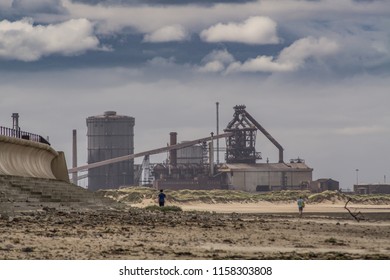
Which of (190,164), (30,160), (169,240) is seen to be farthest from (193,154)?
(169,240)

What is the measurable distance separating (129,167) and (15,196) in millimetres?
145968

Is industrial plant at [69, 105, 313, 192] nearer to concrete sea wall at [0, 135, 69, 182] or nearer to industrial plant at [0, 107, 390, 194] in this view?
industrial plant at [0, 107, 390, 194]

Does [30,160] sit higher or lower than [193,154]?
lower

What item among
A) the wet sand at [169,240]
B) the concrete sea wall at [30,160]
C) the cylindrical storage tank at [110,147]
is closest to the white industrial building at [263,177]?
the cylindrical storage tank at [110,147]

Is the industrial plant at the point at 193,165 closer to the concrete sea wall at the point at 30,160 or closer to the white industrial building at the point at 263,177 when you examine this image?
the white industrial building at the point at 263,177

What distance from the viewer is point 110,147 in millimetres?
189000

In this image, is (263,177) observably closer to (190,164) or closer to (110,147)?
(190,164)

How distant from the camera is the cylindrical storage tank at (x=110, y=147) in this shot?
607 ft

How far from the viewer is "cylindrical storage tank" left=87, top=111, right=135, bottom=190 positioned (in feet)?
607

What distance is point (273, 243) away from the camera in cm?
2686

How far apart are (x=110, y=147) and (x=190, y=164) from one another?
19.8 meters

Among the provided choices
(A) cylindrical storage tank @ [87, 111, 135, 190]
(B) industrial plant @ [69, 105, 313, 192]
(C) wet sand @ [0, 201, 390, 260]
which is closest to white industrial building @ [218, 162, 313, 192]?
(B) industrial plant @ [69, 105, 313, 192]

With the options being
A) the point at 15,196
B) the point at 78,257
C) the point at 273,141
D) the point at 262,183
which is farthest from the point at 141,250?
the point at 273,141
